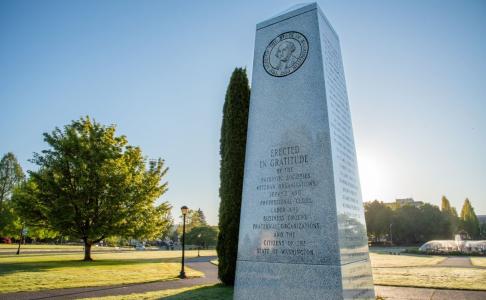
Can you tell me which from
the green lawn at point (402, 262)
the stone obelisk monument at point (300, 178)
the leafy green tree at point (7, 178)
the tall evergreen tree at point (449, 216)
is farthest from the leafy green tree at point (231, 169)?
the tall evergreen tree at point (449, 216)

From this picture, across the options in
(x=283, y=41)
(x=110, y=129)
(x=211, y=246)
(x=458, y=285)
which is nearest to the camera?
(x=283, y=41)

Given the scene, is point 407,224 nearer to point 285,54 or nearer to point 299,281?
point 285,54

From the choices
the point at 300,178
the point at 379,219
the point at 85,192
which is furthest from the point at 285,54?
the point at 379,219

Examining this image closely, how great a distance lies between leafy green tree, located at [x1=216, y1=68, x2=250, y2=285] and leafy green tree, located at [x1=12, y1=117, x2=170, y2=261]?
1268cm

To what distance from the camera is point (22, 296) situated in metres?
9.38

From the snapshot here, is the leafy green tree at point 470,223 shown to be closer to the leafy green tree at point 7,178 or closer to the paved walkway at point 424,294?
the paved walkway at point 424,294

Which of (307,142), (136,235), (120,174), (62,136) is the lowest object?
(136,235)

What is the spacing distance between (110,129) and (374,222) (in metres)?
61.3

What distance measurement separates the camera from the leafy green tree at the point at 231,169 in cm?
1189

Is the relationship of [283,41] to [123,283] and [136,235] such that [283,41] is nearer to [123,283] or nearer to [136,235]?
[123,283]

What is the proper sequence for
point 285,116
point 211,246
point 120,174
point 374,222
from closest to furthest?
point 285,116
point 120,174
point 374,222
point 211,246

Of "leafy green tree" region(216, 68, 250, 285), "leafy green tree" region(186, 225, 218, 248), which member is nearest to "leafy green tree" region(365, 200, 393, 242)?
"leafy green tree" region(186, 225, 218, 248)

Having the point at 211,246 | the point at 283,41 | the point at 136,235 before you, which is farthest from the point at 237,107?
the point at 211,246

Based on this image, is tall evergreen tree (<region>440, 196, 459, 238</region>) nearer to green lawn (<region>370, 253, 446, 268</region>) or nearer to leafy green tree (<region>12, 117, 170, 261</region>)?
green lawn (<region>370, 253, 446, 268</region>)
